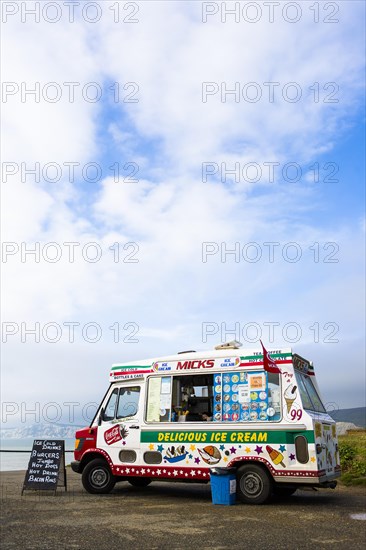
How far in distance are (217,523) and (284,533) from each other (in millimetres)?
1183

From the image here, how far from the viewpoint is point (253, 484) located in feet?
35.8

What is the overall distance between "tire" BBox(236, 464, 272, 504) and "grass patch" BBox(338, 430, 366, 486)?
5.03m

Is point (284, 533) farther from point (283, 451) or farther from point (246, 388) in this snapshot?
point (246, 388)

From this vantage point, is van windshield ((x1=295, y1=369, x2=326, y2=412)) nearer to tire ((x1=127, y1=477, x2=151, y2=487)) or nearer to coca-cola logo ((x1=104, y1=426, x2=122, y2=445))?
coca-cola logo ((x1=104, y1=426, x2=122, y2=445))

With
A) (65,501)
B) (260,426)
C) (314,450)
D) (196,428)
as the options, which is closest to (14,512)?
(65,501)

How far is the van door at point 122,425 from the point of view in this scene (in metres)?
12.3

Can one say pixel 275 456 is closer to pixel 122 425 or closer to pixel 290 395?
pixel 290 395

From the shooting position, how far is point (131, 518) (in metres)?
9.36

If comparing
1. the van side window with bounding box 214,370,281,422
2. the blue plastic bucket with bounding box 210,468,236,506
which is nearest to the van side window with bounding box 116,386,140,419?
the van side window with bounding box 214,370,281,422

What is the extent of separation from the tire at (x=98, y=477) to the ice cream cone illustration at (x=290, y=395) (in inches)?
175

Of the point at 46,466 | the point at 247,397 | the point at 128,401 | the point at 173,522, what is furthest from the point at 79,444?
the point at 173,522

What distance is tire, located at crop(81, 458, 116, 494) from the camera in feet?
41.2

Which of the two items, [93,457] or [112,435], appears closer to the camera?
[112,435]

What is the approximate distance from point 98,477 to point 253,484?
3744 mm
